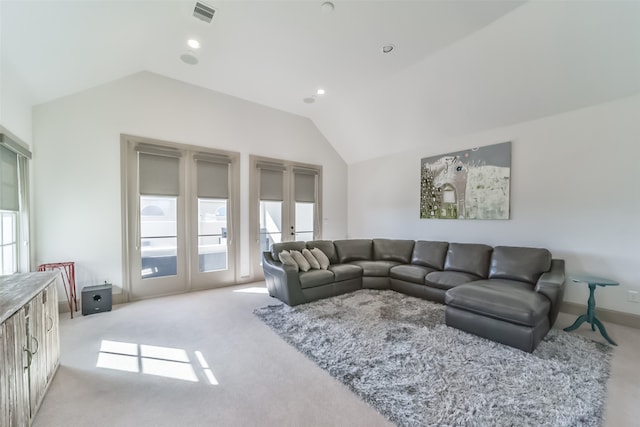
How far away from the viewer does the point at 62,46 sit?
2.58 m

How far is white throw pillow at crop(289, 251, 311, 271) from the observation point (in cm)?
407

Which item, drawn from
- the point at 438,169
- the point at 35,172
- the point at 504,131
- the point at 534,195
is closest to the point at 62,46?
the point at 35,172

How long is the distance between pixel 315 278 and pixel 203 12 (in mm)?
3564

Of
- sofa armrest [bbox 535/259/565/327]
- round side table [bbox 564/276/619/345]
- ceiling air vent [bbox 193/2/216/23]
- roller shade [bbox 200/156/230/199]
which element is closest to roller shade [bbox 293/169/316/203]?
roller shade [bbox 200/156/230/199]

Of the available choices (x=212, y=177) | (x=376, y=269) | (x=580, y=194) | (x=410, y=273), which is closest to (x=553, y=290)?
(x=580, y=194)

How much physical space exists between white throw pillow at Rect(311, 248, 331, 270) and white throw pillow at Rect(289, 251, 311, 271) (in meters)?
0.27

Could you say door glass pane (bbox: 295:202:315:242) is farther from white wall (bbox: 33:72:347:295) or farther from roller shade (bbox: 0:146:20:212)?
roller shade (bbox: 0:146:20:212)

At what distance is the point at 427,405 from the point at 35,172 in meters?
5.19

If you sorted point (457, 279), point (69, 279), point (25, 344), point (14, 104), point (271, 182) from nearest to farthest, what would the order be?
1. point (25, 344)
2. point (14, 104)
3. point (69, 279)
4. point (457, 279)
5. point (271, 182)

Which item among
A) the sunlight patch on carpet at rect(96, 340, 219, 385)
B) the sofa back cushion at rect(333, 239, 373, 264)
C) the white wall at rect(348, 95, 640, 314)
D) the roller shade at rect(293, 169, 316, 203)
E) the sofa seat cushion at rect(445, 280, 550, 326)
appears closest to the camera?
the sunlight patch on carpet at rect(96, 340, 219, 385)

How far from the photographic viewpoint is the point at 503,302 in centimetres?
260

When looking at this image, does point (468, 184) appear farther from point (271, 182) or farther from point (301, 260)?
point (271, 182)

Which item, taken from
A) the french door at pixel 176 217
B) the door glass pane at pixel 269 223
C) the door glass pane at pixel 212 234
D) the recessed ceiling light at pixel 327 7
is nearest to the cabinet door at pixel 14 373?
the french door at pixel 176 217

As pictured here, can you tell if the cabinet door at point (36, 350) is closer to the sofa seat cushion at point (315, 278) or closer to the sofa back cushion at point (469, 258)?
the sofa seat cushion at point (315, 278)
